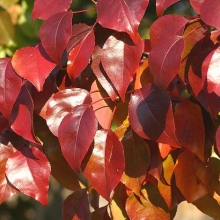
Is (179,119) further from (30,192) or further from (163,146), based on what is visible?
(30,192)

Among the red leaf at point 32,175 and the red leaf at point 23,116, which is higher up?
the red leaf at point 23,116

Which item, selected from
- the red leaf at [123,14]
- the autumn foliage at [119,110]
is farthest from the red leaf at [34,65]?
the red leaf at [123,14]

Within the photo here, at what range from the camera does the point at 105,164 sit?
0.84 metres

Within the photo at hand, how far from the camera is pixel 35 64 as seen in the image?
870 mm

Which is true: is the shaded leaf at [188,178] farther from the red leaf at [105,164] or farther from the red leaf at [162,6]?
the red leaf at [162,6]

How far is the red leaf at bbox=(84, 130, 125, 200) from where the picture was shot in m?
0.83

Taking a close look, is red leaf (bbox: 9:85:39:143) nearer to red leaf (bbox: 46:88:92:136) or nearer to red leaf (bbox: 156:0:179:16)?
red leaf (bbox: 46:88:92:136)

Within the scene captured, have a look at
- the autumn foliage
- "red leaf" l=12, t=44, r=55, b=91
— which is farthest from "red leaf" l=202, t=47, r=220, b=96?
"red leaf" l=12, t=44, r=55, b=91

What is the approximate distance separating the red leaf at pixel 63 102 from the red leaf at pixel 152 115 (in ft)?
0.27

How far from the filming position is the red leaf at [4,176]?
921mm

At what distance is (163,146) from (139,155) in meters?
0.04

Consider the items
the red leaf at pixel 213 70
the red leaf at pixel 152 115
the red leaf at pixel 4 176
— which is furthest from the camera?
the red leaf at pixel 4 176

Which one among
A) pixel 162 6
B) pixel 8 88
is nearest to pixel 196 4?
pixel 162 6

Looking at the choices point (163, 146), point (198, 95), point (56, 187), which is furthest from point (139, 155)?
point (56, 187)
